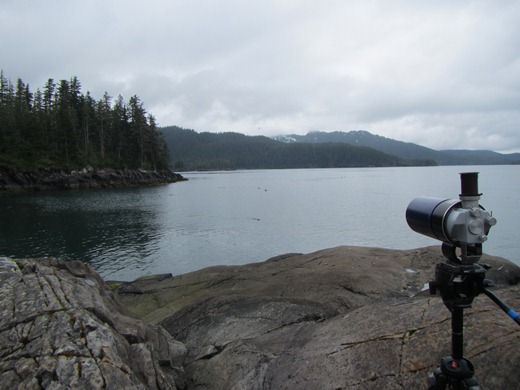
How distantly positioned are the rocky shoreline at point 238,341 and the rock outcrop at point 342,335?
2 centimetres

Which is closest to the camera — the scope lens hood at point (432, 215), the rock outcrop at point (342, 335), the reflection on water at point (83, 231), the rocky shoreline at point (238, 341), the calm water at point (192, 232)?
the scope lens hood at point (432, 215)

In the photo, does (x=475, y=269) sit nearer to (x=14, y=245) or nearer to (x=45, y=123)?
(x=14, y=245)

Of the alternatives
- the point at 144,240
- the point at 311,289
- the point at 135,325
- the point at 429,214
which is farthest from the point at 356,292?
the point at 144,240

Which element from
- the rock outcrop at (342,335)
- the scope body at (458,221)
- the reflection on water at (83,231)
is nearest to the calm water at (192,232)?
the reflection on water at (83,231)

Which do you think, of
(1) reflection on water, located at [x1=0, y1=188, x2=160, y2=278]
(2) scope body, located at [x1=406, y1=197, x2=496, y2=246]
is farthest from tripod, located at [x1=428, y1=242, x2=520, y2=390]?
(1) reflection on water, located at [x1=0, y1=188, x2=160, y2=278]

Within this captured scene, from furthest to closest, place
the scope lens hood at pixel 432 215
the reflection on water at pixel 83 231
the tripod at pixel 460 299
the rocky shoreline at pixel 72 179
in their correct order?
the rocky shoreline at pixel 72 179 → the reflection on water at pixel 83 231 → the scope lens hood at pixel 432 215 → the tripod at pixel 460 299

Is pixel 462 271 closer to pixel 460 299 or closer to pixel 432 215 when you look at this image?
pixel 460 299

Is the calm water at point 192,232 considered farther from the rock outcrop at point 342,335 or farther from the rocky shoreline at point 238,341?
the rocky shoreline at point 238,341

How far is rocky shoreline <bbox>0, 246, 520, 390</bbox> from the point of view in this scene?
14.8 ft

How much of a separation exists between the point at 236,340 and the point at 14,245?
26816 millimetres

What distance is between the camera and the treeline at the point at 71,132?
72.6 metres

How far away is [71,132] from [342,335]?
84981 millimetres

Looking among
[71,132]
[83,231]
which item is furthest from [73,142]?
[83,231]

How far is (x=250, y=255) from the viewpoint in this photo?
983 inches
